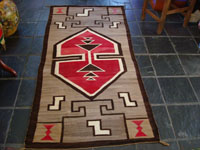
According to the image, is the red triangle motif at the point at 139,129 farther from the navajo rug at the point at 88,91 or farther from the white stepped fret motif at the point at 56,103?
the white stepped fret motif at the point at 56,103

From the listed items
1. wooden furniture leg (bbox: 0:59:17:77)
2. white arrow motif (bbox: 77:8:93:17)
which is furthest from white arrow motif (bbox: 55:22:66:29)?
wooden furniture leg (bbox: 0:59:17:77)

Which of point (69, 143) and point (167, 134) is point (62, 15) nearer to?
point (69, 143)

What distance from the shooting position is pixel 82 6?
2887 mm

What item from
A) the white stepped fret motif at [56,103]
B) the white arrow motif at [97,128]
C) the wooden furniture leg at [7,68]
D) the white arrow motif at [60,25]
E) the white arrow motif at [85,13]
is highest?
the white arrow motif at [85,13]

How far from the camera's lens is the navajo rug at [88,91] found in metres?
1.58

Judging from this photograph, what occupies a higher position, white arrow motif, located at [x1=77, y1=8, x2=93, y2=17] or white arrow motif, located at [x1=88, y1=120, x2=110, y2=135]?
white arrow motif, located at [x1=77, y1=8, x2=93, y2=17]

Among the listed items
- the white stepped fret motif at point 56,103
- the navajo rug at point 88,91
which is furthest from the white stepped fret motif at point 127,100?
the white stepped fret motif at point 56,103

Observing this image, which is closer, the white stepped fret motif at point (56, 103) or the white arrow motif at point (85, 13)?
the white stepped fret motif at point (56, 103)

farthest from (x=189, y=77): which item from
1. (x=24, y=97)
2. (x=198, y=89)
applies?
(x=24, y=97)

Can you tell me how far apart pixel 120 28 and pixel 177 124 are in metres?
1.36

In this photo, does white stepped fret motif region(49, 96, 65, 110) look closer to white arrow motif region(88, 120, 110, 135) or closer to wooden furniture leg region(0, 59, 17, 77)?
white arrow motif region(88, 120, 110, 135)

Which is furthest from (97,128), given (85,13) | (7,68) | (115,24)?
(85,13)

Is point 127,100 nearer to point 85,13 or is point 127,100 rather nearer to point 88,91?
point 88,91

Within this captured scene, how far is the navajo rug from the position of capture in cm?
158
